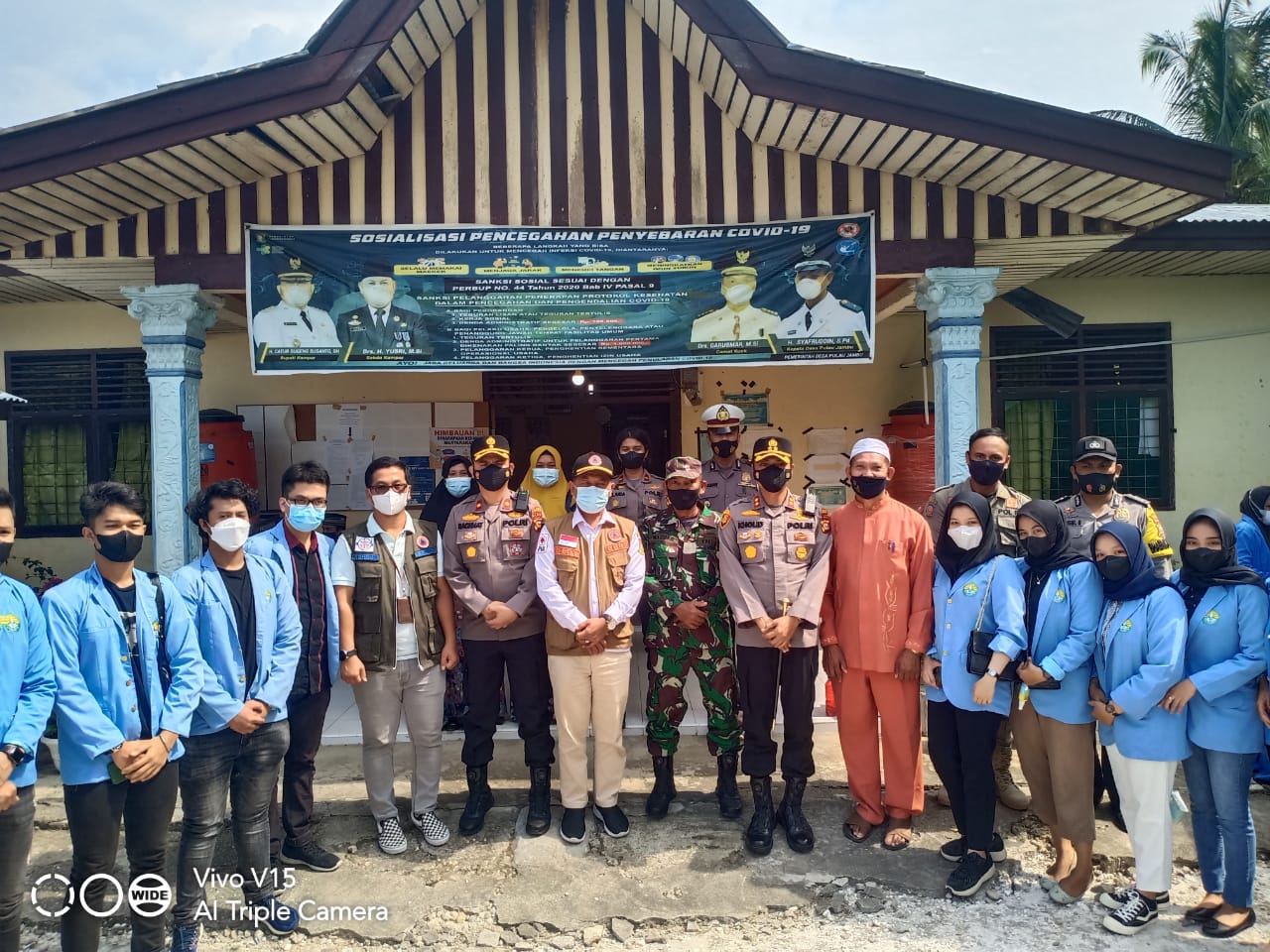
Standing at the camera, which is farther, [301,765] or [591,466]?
[591,466]

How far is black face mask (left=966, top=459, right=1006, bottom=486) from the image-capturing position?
12.8 ft

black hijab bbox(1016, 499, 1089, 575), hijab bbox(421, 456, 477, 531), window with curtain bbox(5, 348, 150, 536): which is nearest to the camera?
black hijab bbox(1016, 499, 1089, 575)

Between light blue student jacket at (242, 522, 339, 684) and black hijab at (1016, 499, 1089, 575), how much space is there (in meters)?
3.06

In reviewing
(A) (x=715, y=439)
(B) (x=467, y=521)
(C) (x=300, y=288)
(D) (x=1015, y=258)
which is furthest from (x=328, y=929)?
(D) (x=1015, y=258)

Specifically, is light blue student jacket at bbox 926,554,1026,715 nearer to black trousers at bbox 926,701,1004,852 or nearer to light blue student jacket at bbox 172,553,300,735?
black trousers at bbox 926,701,1004,852

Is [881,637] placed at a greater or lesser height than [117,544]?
lesser

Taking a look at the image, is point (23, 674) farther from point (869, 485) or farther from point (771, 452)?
point (869, 485)

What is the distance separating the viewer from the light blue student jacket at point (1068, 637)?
124 inches

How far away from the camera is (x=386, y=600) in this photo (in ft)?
12.1

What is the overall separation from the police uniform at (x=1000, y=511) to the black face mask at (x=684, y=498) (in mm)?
1177

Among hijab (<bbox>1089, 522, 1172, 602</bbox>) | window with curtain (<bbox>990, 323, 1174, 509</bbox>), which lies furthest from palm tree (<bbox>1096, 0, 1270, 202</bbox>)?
hijab (<bbox>1089, 522, 1172, 602</bbox>)

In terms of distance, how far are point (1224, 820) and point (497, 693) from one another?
10.2 ft

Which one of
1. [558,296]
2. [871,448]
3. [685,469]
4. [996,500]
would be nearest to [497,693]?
[685,469]

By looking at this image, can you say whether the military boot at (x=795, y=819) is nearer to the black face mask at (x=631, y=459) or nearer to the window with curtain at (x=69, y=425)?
the black face mask at (x=631, y=459)
